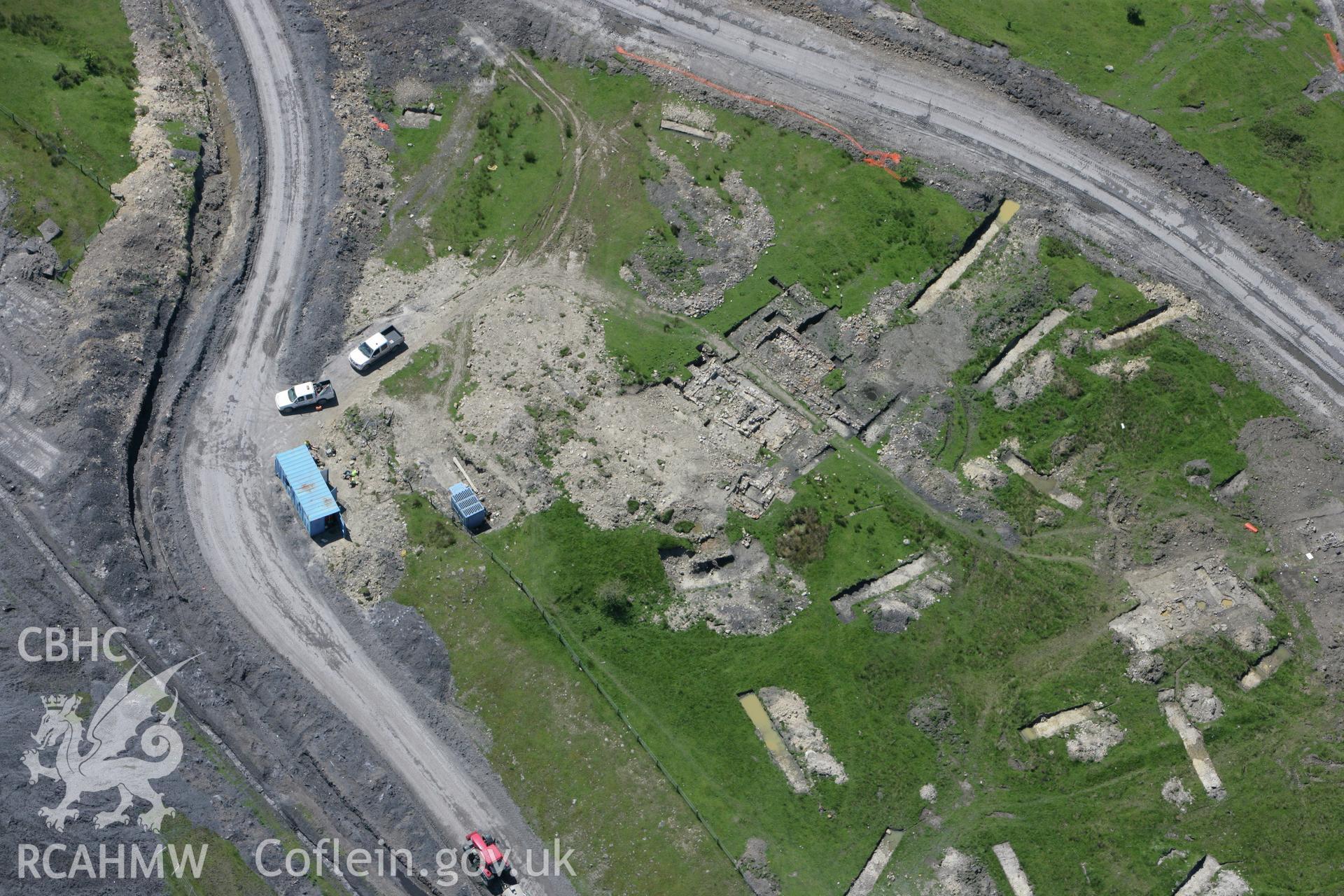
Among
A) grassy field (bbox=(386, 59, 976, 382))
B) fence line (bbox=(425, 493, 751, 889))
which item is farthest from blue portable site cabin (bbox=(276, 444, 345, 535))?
grassy field (bbox=(386, 59, 976, 382))

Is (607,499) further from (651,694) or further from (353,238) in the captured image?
(353,238)

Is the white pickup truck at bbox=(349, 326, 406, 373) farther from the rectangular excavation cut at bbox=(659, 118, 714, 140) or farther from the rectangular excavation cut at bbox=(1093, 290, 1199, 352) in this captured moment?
the rectangular excavation cut at bbox=(1093, 290, 1199, 352)

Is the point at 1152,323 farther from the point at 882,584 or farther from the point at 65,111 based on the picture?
the point at 65,111

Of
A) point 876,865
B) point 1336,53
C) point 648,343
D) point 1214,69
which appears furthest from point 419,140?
point 1336,53

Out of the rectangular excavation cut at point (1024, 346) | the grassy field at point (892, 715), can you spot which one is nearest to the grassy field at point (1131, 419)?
the rectangular excavation cut at point (1024, 346)

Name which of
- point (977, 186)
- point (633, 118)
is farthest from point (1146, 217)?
point (633, 118)

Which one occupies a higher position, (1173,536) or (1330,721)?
(1173,536)

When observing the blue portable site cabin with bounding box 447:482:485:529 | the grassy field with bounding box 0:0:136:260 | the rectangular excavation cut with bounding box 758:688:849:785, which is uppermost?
the grassy field with bounding box 0:0:136:260
